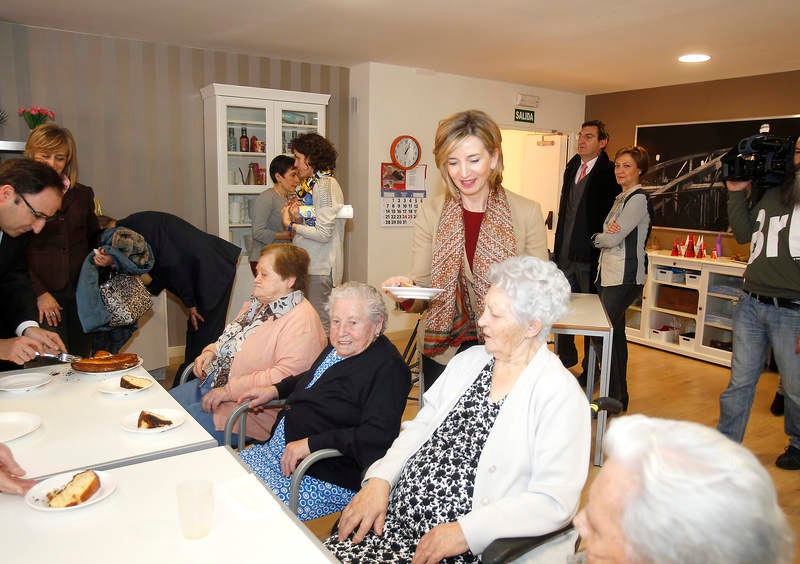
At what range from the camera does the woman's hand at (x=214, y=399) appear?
244 centimetres

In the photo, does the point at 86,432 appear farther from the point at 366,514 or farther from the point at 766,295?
the point at 766,295

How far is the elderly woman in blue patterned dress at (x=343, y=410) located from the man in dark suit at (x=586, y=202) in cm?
264

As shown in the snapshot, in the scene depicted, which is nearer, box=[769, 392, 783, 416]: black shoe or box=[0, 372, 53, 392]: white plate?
box=[0, 372, 53, 392]: white plate

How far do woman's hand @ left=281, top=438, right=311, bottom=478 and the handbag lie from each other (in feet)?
6.46

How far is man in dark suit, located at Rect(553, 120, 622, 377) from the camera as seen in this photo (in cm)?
432

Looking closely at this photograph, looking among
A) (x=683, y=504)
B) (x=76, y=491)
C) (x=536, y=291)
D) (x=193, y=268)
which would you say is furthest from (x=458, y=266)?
(x=193, y=268)

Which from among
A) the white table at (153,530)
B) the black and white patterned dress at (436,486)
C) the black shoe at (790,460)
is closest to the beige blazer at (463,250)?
the black and white patterned dress at (436,486)

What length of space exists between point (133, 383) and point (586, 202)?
11.0 feet

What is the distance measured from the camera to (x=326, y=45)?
15.4 feet

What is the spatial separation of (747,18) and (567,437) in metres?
3.44

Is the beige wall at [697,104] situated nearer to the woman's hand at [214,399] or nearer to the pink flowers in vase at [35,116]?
the woman's hand at [214,399]

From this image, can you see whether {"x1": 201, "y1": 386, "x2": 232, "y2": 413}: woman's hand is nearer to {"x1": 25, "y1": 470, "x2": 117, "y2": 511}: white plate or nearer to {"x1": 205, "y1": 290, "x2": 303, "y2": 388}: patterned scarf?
{"x1": 205, "y1": 290, "x2": 303, "y2": 388}: patterned scarf

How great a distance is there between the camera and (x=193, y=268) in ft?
11.6

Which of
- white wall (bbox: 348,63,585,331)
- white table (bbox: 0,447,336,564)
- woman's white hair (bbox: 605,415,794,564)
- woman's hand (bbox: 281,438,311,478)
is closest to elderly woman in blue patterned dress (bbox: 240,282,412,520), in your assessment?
woman's hand (bbox: 281,438,311,478)
